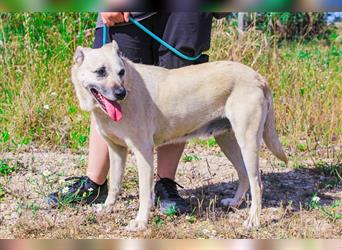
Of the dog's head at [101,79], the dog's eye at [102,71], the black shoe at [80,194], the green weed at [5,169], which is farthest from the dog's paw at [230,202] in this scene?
the green weed at [5,169]

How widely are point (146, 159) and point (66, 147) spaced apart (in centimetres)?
166

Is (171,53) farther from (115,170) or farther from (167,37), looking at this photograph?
Result: (115,170)

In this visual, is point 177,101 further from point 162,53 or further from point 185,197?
point 185,197

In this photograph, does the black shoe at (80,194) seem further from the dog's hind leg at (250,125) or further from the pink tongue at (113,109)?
the dog's hind leg at (250,125)

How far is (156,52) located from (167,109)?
17.7 inches

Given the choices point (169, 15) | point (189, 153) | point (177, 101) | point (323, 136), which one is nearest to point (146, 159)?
point (177, 101)

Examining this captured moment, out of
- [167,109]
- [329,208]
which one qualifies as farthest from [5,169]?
[329,208]

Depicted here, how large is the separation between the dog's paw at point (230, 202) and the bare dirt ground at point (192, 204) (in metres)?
0.04

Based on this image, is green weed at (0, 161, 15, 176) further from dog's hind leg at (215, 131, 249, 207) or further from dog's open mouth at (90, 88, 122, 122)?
dog's hind leg at (215, 131, 249, 207)

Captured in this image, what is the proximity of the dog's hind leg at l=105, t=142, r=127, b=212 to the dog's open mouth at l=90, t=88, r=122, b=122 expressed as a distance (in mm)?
377

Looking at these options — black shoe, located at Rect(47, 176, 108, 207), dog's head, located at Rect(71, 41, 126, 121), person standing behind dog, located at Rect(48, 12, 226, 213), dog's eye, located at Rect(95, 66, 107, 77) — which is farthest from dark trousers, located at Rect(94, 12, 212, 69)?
black shoe, located at Rect(47, 176, 108, 207)

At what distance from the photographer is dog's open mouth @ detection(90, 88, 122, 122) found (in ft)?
10.8

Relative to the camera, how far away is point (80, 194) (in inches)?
154

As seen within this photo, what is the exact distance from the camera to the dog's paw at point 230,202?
12.9ft
